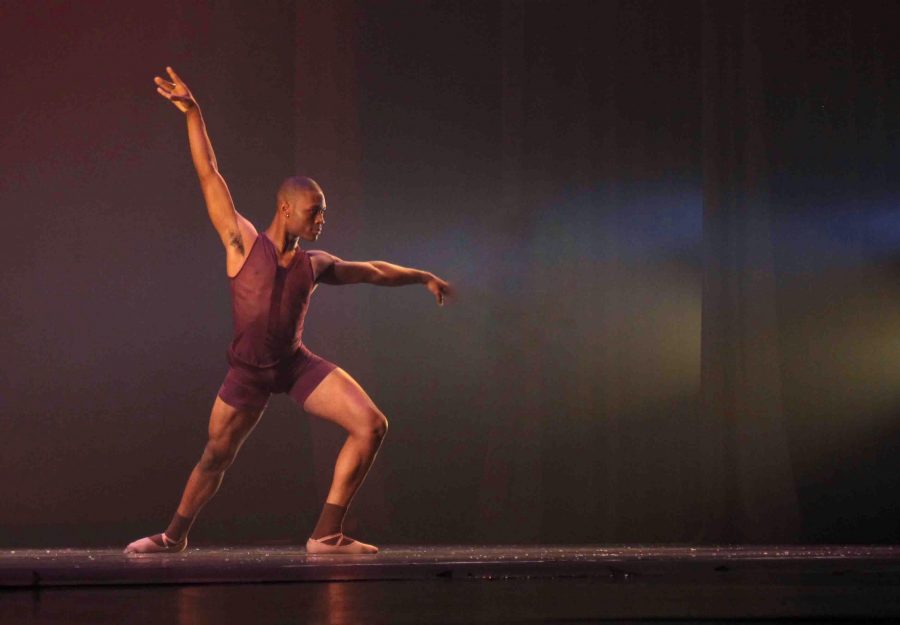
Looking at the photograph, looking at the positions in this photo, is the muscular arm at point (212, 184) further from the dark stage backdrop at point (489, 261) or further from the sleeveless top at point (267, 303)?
the dark stage backdrop at point (489, 261)

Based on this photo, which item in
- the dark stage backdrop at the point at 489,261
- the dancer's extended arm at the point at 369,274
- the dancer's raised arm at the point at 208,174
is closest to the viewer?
the dancer's raised arm at the point at 208,174

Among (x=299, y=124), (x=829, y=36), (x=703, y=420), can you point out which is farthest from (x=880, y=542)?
(x=299, y=124)

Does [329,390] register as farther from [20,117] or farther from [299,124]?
[20,117]

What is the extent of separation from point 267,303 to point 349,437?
617mm

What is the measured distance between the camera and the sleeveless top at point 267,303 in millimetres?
5566

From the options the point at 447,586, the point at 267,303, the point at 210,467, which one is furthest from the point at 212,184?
the point at 447,586

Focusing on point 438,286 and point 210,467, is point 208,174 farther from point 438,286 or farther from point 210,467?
point 210,467

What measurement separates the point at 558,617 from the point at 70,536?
3.58m

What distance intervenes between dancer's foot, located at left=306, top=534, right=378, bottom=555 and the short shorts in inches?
21.8

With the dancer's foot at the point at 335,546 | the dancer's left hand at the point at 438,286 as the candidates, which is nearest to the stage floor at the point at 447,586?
the dancer's foot at the point at 335,546

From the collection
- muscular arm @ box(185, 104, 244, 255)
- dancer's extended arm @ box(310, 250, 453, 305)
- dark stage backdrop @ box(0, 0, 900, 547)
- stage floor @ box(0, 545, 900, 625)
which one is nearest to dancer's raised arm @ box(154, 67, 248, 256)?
muscular arm @ box(185, 104, 244, 255)

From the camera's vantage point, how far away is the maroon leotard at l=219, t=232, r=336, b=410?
18.3 ft

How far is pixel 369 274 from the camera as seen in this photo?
5.78m

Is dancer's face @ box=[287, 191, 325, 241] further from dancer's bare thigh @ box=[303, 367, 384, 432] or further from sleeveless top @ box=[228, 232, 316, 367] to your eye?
dancer's bare thigh @ box=[303, 367, 384, 432]
